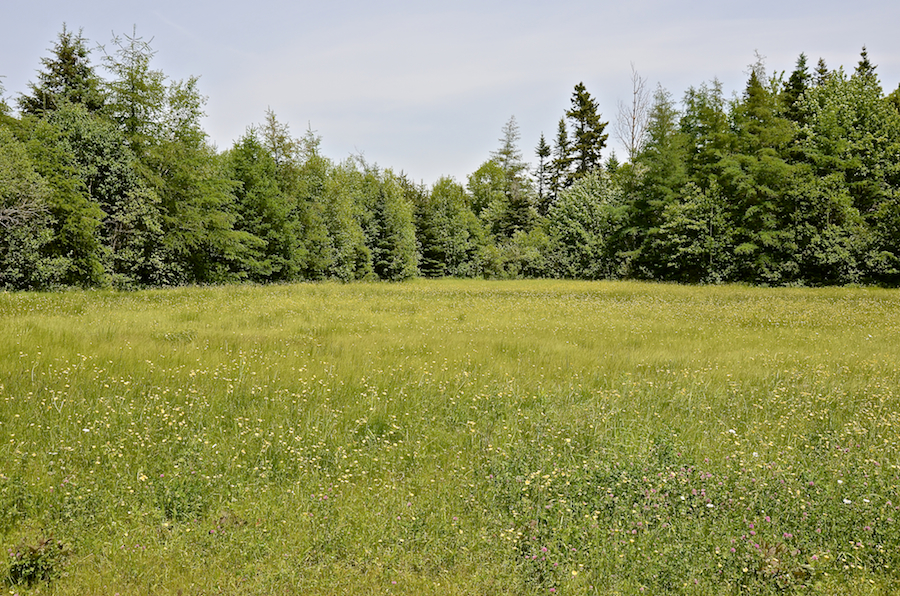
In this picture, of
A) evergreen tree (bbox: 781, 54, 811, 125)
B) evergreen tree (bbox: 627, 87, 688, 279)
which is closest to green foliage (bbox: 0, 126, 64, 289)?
evergreen tree (bbox: 627, 87, 688, 279)

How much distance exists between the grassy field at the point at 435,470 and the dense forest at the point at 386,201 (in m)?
19.2

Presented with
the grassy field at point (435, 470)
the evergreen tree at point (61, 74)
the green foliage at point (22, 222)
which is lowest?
the grassy field at point (435, 470)

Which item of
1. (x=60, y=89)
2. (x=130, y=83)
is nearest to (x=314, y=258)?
(x=130, y=83)

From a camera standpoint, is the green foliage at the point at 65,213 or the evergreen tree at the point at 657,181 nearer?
the green foliage at the point at 65,213

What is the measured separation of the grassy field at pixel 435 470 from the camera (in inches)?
160

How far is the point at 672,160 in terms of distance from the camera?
4444cm

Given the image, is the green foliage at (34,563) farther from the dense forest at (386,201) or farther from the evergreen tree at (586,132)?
the evergreen tree at (586,132)

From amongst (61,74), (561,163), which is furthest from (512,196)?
(61,74)

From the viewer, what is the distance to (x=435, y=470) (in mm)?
5605

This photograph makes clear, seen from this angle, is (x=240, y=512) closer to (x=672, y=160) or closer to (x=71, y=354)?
(x=71, y=354)

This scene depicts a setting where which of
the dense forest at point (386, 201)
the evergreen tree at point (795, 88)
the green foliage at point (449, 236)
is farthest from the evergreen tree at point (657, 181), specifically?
the green foliage at point (449, 236)

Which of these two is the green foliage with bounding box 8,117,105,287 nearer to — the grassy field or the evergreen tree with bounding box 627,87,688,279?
the grassy field

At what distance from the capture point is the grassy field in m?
4.07

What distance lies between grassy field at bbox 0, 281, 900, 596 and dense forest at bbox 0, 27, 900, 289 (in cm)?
1919
